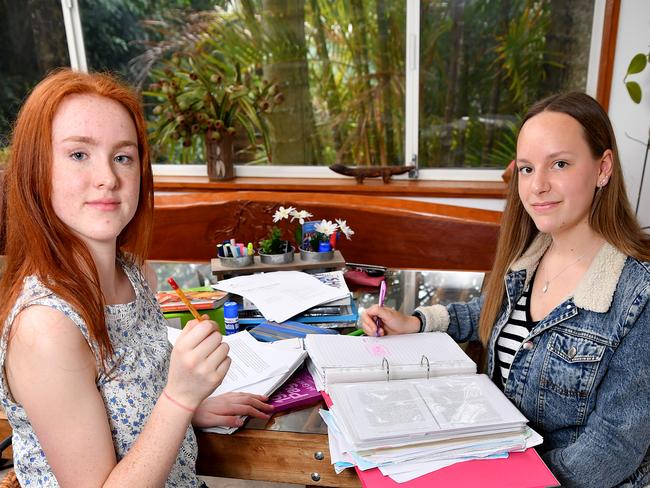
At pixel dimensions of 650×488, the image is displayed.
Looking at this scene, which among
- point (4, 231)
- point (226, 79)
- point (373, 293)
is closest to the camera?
point (4, 231)

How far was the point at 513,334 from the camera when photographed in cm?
114

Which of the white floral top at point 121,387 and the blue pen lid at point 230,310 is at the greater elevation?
the white floral top at point 121,387

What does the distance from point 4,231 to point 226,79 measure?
259cm

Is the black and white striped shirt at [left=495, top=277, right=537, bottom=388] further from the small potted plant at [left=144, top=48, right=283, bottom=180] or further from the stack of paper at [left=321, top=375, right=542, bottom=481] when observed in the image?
the small potted plant at [left=144, top=48, right=283, bottom=180]

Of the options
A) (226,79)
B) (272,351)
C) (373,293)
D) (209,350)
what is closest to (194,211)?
(226,79)

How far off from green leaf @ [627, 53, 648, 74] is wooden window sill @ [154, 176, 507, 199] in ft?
2.62

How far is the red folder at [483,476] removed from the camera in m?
0.78

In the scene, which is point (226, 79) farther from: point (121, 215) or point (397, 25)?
point (121, 215)

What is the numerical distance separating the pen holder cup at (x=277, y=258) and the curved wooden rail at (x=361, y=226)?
0.67 meters

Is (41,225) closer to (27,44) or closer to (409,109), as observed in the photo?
(409,109)

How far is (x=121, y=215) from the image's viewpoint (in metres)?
0.87

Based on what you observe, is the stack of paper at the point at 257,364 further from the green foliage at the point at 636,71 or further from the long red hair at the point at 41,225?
the green foliage at the point at 636,71

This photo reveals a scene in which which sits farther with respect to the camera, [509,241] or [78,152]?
[509,241]

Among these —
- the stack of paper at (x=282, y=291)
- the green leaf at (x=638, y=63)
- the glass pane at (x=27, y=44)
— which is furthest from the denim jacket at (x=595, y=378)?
the glass pane at (x=27, y=44)
